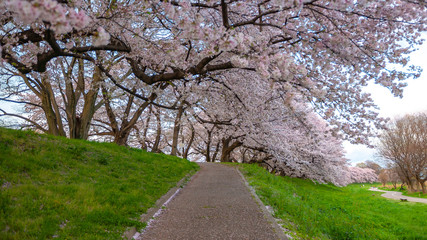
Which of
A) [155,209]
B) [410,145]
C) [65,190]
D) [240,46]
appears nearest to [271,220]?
[155,209]

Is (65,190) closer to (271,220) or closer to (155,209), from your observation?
(155,209)

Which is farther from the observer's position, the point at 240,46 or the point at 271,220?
the point at 271,220

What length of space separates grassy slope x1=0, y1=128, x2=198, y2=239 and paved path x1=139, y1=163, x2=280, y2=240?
518 mm

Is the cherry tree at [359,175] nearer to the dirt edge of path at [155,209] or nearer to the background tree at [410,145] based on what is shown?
the background tree at [410,145]

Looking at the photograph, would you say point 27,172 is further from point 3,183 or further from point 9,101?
point 9,101

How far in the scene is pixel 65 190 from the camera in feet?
17.1

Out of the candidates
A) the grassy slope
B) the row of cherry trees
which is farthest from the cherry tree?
the grassy slope

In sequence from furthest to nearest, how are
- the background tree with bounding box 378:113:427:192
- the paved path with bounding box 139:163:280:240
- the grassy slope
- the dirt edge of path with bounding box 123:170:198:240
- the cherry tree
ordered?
the cherry tree, the background tree with bounding box 378:113:427:192, the paved path with bounding box 139:163:280:240, the dirt edge of path with bounding box 123:170:198:240, the grassy slope

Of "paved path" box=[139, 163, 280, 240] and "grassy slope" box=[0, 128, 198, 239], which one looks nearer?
"grassy slope" box=[0, 128, 198, 239]

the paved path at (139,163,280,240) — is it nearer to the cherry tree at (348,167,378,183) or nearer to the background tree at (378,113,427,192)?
the background tree at (378,113,427,192)

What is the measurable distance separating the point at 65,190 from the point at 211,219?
3.12 meters

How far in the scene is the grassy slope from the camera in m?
3.85

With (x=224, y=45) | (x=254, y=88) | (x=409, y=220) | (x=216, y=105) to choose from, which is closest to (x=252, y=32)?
(x=254, y=88)

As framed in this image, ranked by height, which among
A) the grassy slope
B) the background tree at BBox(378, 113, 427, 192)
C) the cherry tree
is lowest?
the cherry tree
